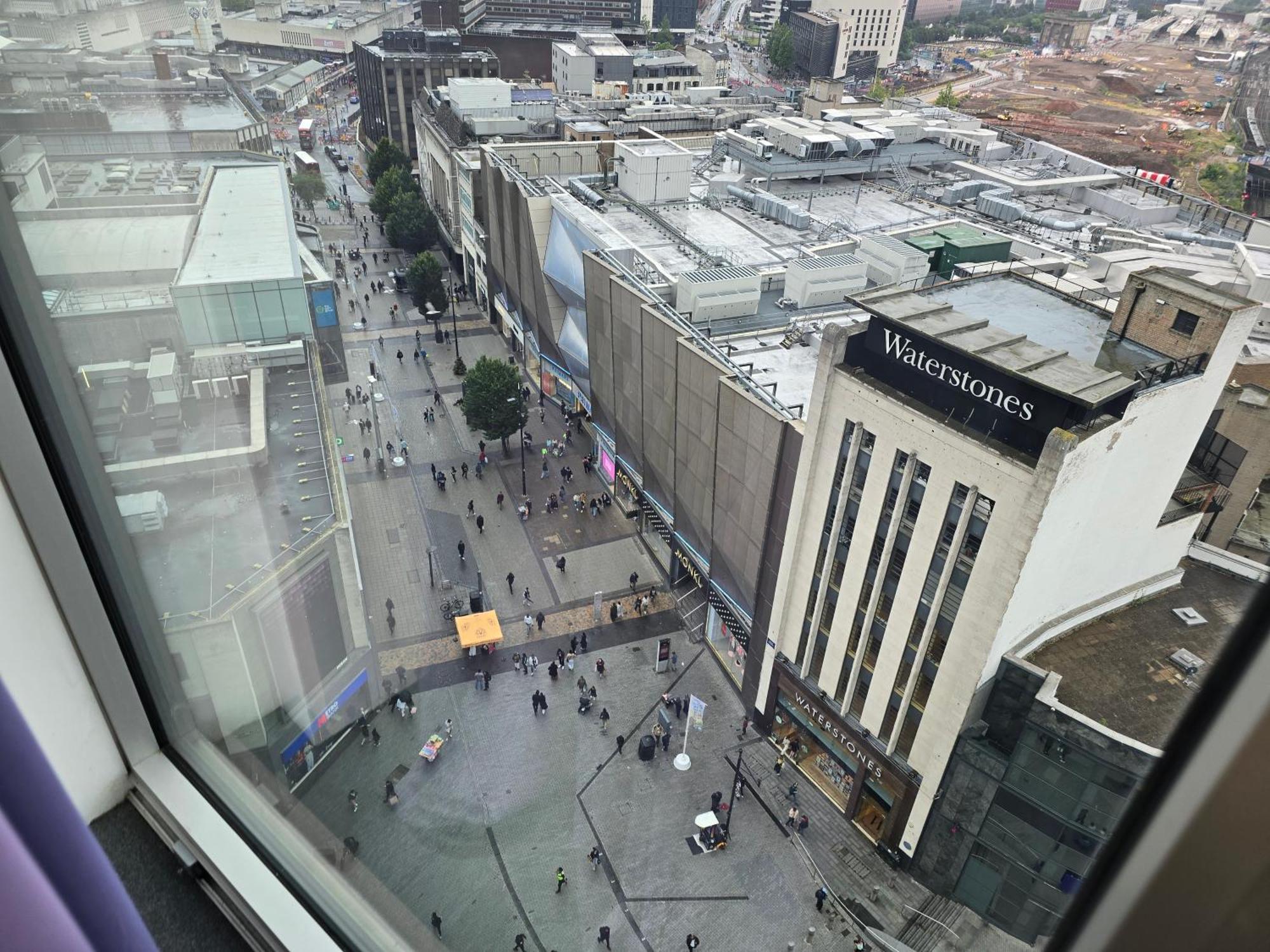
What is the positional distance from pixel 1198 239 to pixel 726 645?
2040 cm

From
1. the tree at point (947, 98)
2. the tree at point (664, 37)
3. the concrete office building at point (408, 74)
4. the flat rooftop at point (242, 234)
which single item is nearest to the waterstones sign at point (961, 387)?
the flat rooftop at point (242, 234)

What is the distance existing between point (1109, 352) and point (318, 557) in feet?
43.1

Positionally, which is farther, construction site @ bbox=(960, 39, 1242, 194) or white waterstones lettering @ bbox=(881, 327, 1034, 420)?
construction site @ bbox=(960, 39, 1242, 194)

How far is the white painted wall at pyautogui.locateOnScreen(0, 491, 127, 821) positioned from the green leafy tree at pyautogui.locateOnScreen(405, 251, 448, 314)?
3529 centimetres

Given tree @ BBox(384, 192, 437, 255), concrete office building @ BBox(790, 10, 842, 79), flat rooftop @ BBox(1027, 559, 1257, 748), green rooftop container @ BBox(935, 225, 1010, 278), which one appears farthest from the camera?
concrete office building @ BBox(790, 10, 842, 79)

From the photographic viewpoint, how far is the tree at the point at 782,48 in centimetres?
8844

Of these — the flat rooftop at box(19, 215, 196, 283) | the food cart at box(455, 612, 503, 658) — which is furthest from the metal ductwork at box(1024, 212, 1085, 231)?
the flat rooftop at box(19, 215, 196, 283)

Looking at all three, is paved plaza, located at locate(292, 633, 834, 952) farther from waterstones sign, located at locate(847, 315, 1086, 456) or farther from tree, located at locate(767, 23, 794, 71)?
tree, located at locate(767, 23, 794, 71)

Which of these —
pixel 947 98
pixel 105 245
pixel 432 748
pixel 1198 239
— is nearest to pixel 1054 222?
pixel 1198 239

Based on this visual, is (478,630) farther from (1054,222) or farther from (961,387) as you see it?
(1054,222)

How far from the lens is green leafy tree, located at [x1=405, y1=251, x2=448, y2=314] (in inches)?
1422

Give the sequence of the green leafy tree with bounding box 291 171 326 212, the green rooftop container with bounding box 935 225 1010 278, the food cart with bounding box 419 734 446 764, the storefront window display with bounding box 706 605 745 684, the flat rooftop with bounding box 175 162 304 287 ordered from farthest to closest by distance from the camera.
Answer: the green leafy tree with bounding box 291 171 326 212
the green rooftop container with bounding box 935 225 1010 278
the storefront window display with bounding box 706 605 745 684
the food cart with bounding box 419 734 446 764
the flat rooftop with bounding box 175 162 304 287

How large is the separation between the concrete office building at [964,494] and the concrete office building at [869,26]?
276 ft

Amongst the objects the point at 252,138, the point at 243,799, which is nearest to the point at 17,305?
the point at 243,799
